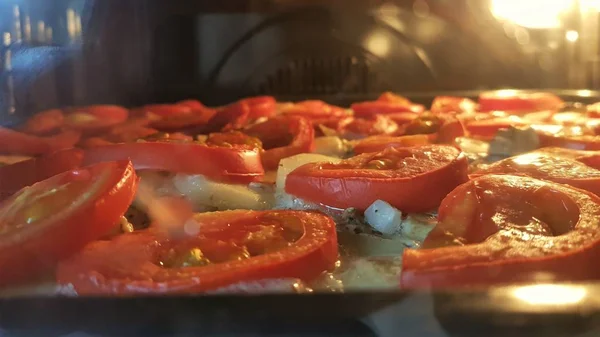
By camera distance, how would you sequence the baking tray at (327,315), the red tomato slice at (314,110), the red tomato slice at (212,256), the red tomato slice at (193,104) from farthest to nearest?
the red tomato slice at (193,104), the red tomato slice at (314,110), the red tomato slice at (212,256), the baking tray at (327,315)

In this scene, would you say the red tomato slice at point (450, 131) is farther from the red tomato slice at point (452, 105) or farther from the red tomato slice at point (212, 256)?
the red tomato slice at point (212, 256)

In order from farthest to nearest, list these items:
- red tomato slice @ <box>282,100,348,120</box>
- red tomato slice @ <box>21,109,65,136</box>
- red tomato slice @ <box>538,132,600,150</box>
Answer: red tomato slice @ <box>282,100,348,120</box> → red tomato slice @ <box>21,109,65,136</box> → red tomato slice @ <box>538,132,600,150</box>

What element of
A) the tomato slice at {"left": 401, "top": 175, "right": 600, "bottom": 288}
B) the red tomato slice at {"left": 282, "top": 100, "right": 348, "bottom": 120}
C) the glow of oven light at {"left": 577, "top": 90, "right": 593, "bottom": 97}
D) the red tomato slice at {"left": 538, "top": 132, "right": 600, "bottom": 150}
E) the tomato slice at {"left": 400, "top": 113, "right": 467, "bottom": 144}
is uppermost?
the tomato slice at {"left": 401, "top": 175, "right": 600, "bottom": 288}

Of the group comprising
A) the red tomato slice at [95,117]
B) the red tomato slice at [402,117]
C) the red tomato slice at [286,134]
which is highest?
the red tomato slice at [286,134]

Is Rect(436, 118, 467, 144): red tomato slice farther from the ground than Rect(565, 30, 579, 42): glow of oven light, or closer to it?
closer to it

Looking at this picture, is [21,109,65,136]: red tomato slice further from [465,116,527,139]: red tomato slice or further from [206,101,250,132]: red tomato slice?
[465,116,527,139]: red tomato slice

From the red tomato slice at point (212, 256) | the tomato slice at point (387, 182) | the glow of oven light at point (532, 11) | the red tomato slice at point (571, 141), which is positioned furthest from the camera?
the glow of oven light at point (532, 11)

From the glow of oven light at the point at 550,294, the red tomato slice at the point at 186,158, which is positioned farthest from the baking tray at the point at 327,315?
the red tomato slice at the point at 186,158

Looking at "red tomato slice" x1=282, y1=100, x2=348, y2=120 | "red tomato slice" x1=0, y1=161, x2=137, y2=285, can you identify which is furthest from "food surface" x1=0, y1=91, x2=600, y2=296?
"red tomato slice" x1=282, y1=100, x2=348, y2=120
